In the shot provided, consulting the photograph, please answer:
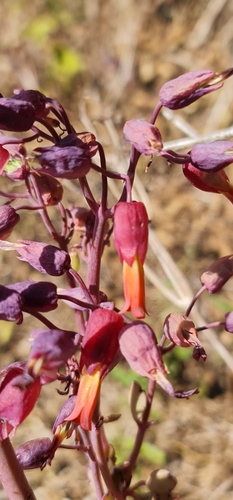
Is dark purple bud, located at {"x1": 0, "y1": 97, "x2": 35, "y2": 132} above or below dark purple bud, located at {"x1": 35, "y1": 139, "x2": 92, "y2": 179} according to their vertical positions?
above

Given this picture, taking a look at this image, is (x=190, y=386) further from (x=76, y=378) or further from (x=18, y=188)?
(x=76, y=378)

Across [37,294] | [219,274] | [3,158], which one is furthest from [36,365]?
[219,274]

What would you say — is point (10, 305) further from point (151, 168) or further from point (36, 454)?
point (151, 168)

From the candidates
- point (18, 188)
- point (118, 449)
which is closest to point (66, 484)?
point (118, 449)

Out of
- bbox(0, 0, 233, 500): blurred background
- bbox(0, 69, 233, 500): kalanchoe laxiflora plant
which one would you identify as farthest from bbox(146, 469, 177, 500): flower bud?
bbox(0, 0, 233, 500): blurred background

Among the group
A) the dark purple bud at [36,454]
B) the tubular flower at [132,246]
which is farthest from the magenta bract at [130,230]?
the dark purple bud at [36,454]

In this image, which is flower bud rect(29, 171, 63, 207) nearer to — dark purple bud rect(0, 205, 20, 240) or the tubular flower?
dark purple bud rect(0, 205, 20, 240)
